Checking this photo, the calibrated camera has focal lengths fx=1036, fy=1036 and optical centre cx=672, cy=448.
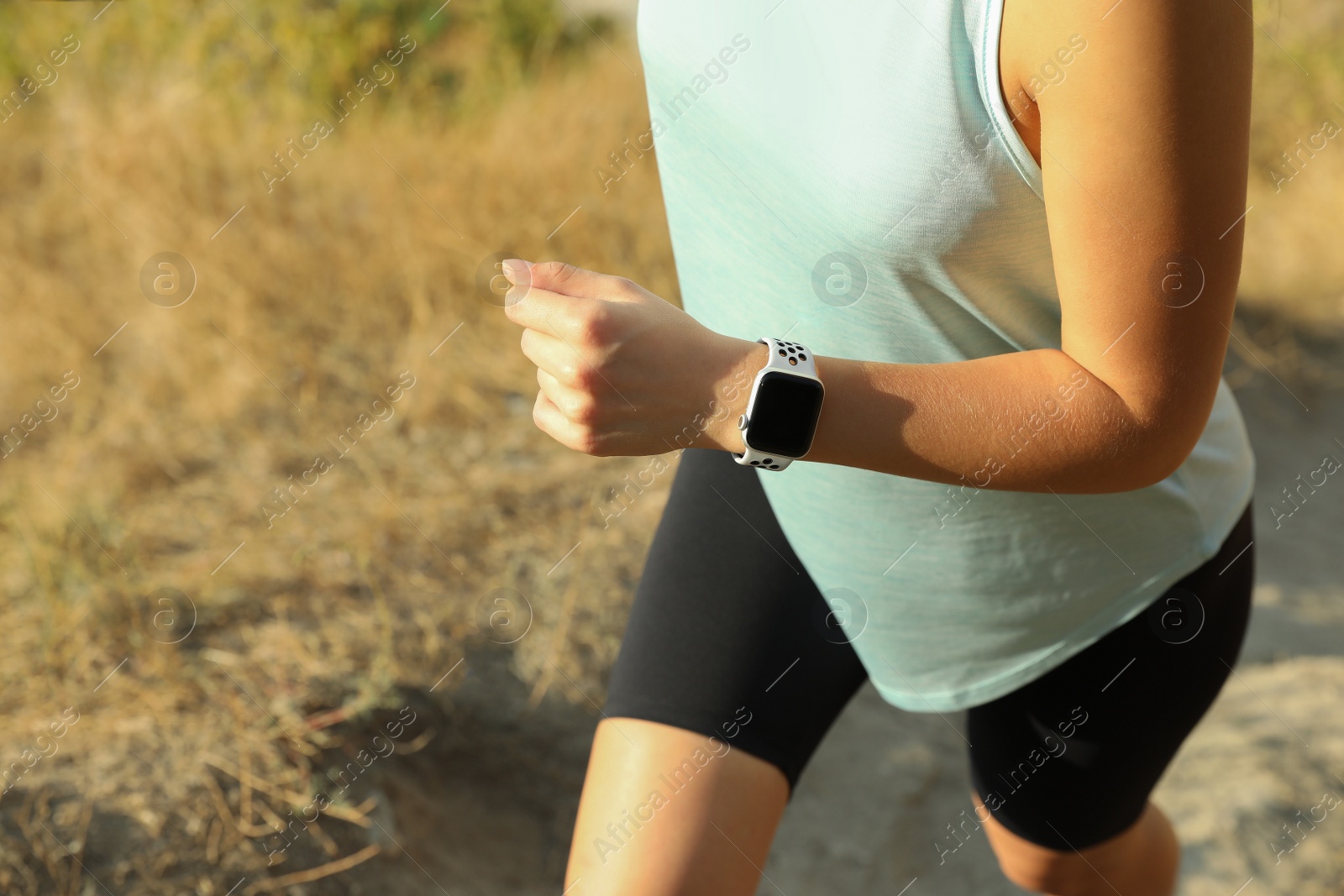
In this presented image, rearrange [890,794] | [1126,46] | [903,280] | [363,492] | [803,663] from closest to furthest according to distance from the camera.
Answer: [1126,46]
[903,280]
[803,663]
[890,794]
[363,492]

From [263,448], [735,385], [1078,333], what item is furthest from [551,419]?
[263,448]

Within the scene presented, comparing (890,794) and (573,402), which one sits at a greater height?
(573,402)

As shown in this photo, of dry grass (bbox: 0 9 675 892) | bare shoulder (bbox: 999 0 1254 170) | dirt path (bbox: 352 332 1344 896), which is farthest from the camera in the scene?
dirt path (bbox: 352 332 1344 896)

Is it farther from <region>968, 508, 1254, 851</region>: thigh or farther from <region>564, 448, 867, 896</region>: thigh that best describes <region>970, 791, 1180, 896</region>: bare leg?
<region>564, 448, 867, 896</region>: thigh

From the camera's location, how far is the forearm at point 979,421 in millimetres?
841

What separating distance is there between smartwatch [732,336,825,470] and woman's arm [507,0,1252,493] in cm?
2

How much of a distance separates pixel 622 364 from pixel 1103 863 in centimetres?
109

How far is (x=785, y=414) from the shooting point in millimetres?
832

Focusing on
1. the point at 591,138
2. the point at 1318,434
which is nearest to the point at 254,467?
the point at 591,138

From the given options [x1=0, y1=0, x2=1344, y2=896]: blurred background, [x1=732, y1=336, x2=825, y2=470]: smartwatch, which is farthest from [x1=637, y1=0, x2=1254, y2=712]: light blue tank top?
[x1=0, y1=0, x2=1344, y2=896]: blurred background

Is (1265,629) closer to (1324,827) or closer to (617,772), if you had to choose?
(1324,827)

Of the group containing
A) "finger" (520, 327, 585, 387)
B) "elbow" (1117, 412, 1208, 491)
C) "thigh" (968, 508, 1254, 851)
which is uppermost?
"finger" (520, 327, 585, 387)

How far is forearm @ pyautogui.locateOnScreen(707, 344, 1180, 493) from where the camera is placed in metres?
0.84

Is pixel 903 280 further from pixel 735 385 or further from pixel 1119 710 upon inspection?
pixel 1119 710
